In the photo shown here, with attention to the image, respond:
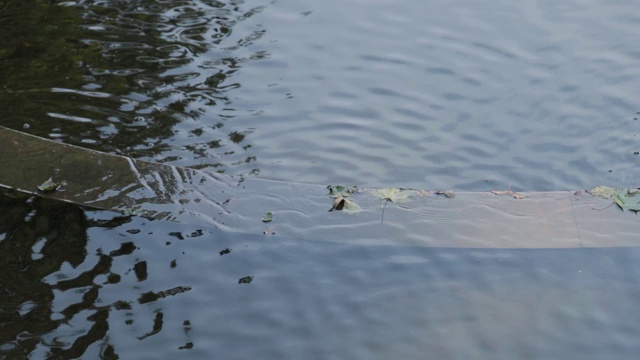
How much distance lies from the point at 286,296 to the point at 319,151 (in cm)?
160

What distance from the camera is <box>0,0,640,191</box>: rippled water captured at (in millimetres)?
6031

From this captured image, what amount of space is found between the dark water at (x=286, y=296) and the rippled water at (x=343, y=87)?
0.81 metres

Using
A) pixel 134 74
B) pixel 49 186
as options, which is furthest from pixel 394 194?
pixel 134 74

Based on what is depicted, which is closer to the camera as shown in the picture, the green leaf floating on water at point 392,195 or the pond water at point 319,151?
the pond water at point 319,151

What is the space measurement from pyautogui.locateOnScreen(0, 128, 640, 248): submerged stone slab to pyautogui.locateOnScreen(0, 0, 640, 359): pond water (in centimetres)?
9

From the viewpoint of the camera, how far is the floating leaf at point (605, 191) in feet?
18.1

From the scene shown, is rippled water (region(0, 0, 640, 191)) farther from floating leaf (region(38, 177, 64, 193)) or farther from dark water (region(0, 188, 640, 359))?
dark water (region(0, 188, 640, 359))

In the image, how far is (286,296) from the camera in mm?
4840

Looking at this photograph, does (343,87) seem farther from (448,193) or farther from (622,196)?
(622,196)

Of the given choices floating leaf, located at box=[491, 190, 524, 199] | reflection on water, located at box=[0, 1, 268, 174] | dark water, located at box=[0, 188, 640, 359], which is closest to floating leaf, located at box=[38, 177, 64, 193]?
dark water, located at box=[0, 188, 640, 359]

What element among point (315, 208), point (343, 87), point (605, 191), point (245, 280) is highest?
point (605, 191)

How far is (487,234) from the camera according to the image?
5266mm

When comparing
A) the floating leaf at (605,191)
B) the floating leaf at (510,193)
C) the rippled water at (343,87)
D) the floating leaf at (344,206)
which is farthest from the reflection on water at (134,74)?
the floating leaf at (605,191)

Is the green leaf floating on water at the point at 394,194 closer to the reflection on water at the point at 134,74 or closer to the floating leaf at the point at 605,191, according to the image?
the reflection on water at the point at 134,74
